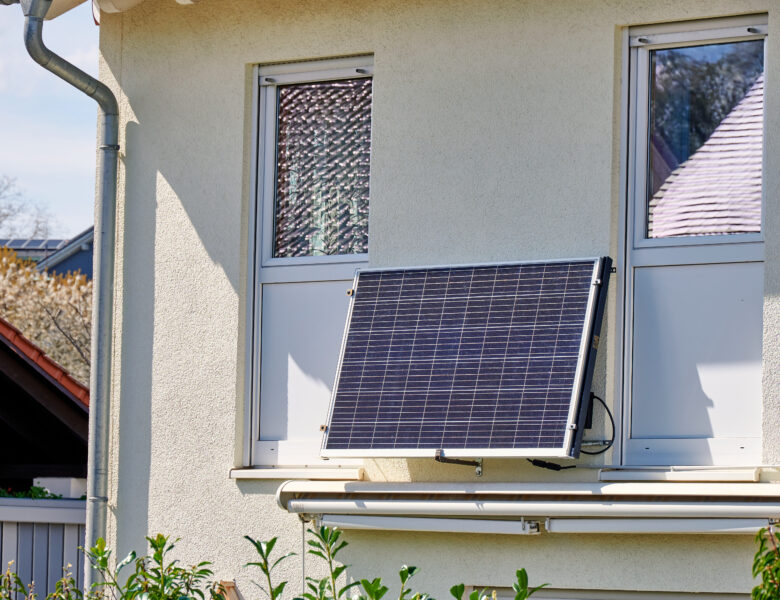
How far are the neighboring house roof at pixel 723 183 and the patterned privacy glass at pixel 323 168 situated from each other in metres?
1.88

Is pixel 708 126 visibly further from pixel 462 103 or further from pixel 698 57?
pixel 462 103

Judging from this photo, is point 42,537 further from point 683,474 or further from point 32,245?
point 32,245

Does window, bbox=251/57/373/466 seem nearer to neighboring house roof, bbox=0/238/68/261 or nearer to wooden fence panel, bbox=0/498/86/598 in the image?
wooden fence panel, bbox=0/498/86/598

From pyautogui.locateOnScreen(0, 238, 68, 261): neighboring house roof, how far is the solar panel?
103 ft

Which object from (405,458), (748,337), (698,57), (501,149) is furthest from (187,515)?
(698,57)

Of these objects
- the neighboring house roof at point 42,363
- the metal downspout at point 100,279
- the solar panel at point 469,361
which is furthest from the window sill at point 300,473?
the neighboring house roof at point 42,363

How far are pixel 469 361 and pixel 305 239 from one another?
1532mm

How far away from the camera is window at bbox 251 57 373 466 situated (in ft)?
26.4

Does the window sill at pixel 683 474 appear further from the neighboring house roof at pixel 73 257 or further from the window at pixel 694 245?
the neighboring house roof at pixel 73 257

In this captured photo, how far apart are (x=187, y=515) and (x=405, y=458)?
1.55 meters

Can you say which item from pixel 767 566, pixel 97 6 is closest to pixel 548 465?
pixel 767 566

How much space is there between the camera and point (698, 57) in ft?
23.7

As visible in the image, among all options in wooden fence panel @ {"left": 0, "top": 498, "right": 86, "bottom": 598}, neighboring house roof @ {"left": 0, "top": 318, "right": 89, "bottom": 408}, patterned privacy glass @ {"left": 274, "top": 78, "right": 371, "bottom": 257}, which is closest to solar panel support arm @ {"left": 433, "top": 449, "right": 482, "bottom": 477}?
patterned privacy glass @ {"left": 274, "top": 78, "right": 371, "bottom": 257}

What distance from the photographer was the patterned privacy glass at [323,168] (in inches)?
320
